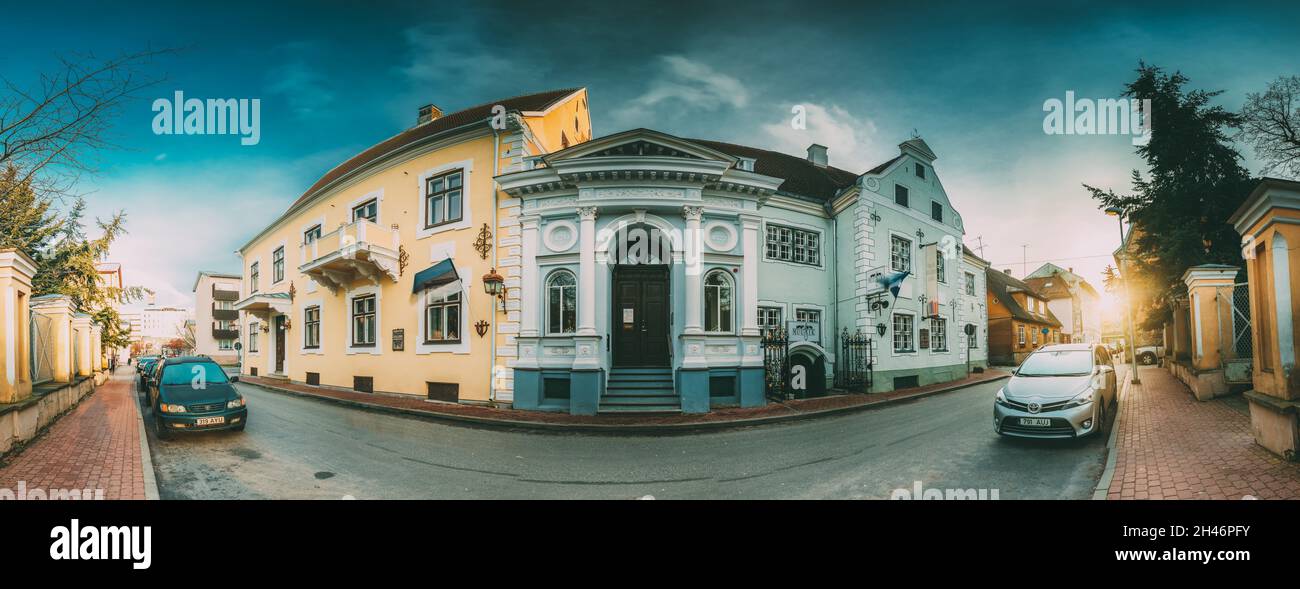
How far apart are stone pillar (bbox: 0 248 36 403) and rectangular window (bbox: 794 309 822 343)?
15.4 m

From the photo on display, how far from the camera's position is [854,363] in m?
14.4

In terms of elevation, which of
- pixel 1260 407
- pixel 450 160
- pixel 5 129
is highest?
pixel 450 160

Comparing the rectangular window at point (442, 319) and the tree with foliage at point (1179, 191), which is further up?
the tree with foliage at point (1179, 191)

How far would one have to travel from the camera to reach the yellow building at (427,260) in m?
11.7

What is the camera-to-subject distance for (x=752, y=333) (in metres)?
11.2

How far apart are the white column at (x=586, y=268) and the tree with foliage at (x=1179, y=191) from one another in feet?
45.5

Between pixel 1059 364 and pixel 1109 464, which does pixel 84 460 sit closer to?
pixel 1109 464

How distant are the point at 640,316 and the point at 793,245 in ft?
18.9

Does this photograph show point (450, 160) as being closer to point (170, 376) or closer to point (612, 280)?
point (612, 280)

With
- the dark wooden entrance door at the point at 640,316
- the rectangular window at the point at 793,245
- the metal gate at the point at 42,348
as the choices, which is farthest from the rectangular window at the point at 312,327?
the rectangular window at the point at 793,245

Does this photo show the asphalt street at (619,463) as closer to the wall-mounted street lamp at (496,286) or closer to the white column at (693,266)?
the white column at (693,266)

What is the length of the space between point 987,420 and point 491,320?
10.6m
